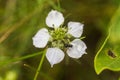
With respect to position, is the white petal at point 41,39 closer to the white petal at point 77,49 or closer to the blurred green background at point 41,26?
the white petal at point 77,49

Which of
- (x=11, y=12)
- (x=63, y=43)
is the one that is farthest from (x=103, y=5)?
(x=63, y=43)

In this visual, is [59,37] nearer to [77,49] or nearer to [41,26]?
[77,49]

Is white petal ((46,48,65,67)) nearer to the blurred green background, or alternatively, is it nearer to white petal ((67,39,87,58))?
white petal ((67,39,87,58))

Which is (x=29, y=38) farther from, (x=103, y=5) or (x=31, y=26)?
(x=103, y=5)

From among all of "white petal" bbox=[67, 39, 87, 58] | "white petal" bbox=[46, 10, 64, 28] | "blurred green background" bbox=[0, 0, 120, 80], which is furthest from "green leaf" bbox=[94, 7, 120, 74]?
"blurred green background" bbox=[0, 0, 120, 80]

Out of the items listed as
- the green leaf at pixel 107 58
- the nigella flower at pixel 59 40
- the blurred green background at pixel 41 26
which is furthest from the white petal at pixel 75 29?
the blurred green background at pixel 41 26

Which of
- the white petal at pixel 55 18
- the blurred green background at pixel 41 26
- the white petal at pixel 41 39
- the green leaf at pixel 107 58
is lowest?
the blurred green background at pixel 41 26

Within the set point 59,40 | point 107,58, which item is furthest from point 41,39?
point 107,58

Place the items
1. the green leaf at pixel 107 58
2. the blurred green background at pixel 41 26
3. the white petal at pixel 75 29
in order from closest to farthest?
1. the green leaf at pixel 107 58
2. the white petal at pixel 75 29
3. the blurred green background at pixel 41 26
